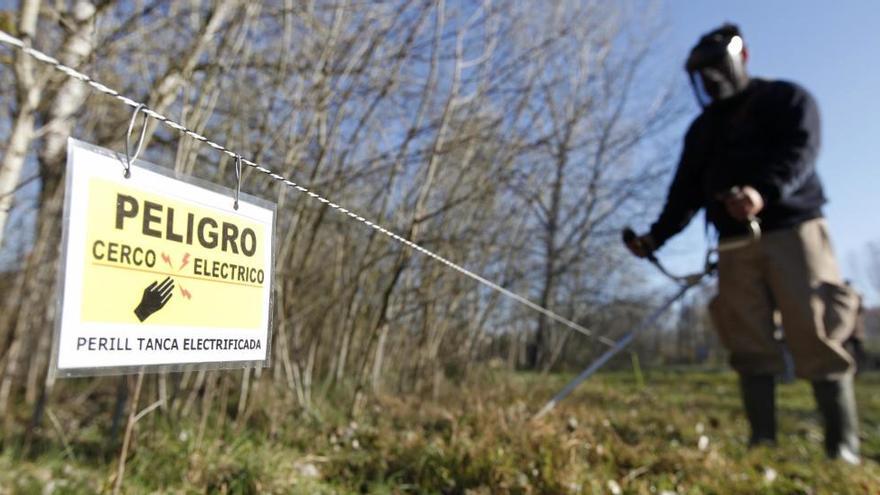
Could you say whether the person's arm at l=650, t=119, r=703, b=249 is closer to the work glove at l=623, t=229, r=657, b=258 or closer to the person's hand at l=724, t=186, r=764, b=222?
the work glove at l=623, t=229, r=657, b=258

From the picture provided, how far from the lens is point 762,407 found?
2998 mm

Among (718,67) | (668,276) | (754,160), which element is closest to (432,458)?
(668,276)

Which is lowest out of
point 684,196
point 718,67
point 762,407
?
point 762,407

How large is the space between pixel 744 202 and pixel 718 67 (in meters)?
0.89

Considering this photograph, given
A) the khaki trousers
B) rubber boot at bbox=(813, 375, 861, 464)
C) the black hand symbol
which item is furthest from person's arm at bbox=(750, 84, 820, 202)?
the black hand symbol

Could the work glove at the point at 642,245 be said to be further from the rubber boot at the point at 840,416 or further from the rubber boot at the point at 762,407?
the rubber boot at the point at 840,416

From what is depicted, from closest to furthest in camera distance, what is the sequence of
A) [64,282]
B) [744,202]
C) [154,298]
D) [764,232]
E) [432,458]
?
1. [64,282]
2. [154,298]
3. [432,458]
4. [744,202]
5. [764,232]

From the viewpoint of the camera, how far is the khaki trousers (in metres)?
2.67

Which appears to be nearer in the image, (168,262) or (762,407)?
(168,262)

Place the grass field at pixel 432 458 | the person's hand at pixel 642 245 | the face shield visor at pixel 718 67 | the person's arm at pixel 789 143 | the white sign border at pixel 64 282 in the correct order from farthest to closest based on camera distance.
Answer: the person's hand at pixel 642 245 < the face shield visor at pixel 718 67 < the person's arm at pixel 789 143 < the grass field at pixel 432 458 < the white sign border at pixel 64 282

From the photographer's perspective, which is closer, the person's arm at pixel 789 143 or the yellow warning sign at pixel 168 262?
the yellow warning sign at pixel 168 262

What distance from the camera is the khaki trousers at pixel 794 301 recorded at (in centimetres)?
267

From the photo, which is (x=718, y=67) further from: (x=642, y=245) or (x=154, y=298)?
(x=154, y=298)

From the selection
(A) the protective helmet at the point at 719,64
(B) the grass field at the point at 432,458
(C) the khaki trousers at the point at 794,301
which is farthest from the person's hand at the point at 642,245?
(B) the grass field at the point at 432,458
